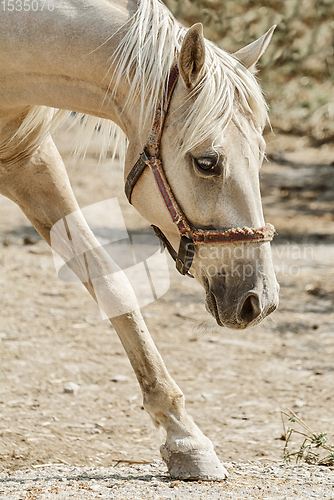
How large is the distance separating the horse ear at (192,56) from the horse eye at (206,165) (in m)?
0.28

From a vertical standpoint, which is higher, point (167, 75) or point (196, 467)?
point (167, 75)

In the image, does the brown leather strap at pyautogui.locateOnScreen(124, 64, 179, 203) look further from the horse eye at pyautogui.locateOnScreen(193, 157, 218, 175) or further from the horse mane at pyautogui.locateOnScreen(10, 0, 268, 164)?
the horse eye at pyautogui.locateOnScreen(193, 157, 218, 175)

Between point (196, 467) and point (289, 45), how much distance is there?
8.45m

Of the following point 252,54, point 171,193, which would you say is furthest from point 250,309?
point 252,54

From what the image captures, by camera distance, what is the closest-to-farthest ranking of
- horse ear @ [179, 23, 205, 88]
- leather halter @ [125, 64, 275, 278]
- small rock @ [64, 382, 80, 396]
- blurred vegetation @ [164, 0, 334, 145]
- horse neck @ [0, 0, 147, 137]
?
1. horse ear @ [179, 23, 205, 88]
2. leather halter @ [125, 64, 275, 278]
3. horse neck @ [0, 0, 147, 137]
4. small rock @ [64, 382, 80, 396]
5. blurred vegetation @ [164, 0, 334, 145]

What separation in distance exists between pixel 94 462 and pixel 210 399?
956 millimetres

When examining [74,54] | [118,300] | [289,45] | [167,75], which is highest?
[289,45]

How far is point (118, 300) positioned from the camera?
2670 millimetres

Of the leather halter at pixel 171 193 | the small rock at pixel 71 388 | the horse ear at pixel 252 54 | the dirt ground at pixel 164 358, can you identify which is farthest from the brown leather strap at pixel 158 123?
the small rock at pixel 71 388

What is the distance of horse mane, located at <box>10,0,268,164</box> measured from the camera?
7.13 ft

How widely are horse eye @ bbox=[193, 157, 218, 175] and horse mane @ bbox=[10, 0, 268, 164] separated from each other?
6cm

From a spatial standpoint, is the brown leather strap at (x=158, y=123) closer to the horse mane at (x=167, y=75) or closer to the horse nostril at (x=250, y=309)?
the horse mane at (x=167, y=75)

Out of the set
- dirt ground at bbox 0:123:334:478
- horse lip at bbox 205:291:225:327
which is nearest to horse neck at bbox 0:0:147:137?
horse lip at bbox 205:291:225:327

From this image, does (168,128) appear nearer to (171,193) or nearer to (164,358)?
(171,193)
